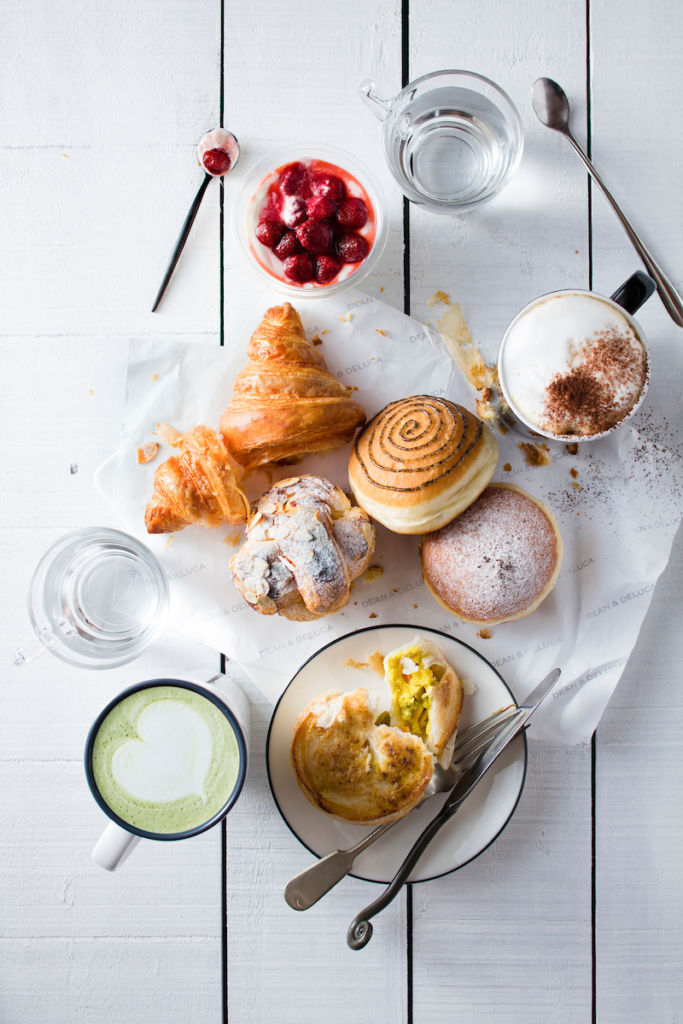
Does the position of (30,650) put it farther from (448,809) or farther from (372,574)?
(448,809)

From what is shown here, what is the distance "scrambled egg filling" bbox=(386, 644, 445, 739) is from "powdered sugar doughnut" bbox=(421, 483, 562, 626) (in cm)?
12

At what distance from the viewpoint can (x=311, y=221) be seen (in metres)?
1.42

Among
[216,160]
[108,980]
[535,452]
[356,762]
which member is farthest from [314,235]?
[108,980]

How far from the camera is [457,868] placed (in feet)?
4.60

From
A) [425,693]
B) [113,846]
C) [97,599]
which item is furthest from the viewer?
[97,599]

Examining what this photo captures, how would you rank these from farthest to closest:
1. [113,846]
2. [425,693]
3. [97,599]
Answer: [97,599] → [425,693] → [113,846]

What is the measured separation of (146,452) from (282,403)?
1.02 ft

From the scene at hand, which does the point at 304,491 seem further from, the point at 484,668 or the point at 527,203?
the point at 527,203

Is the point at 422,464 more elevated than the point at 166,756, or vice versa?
the point at 422,464

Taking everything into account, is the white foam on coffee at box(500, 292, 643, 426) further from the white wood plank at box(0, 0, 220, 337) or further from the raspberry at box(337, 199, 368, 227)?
the white wood plank at box(0, 0, 220, 337)

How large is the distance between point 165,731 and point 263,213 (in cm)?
96

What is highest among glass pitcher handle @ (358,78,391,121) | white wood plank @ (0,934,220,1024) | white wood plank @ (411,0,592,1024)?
glass pitcher handle @ (358,78,391,121)

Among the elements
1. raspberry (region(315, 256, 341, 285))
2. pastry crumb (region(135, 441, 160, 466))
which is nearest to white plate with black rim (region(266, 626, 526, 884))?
pastry crumb (region(135, 441, 160, 466))

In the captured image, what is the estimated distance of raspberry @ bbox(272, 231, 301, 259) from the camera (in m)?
1.43
